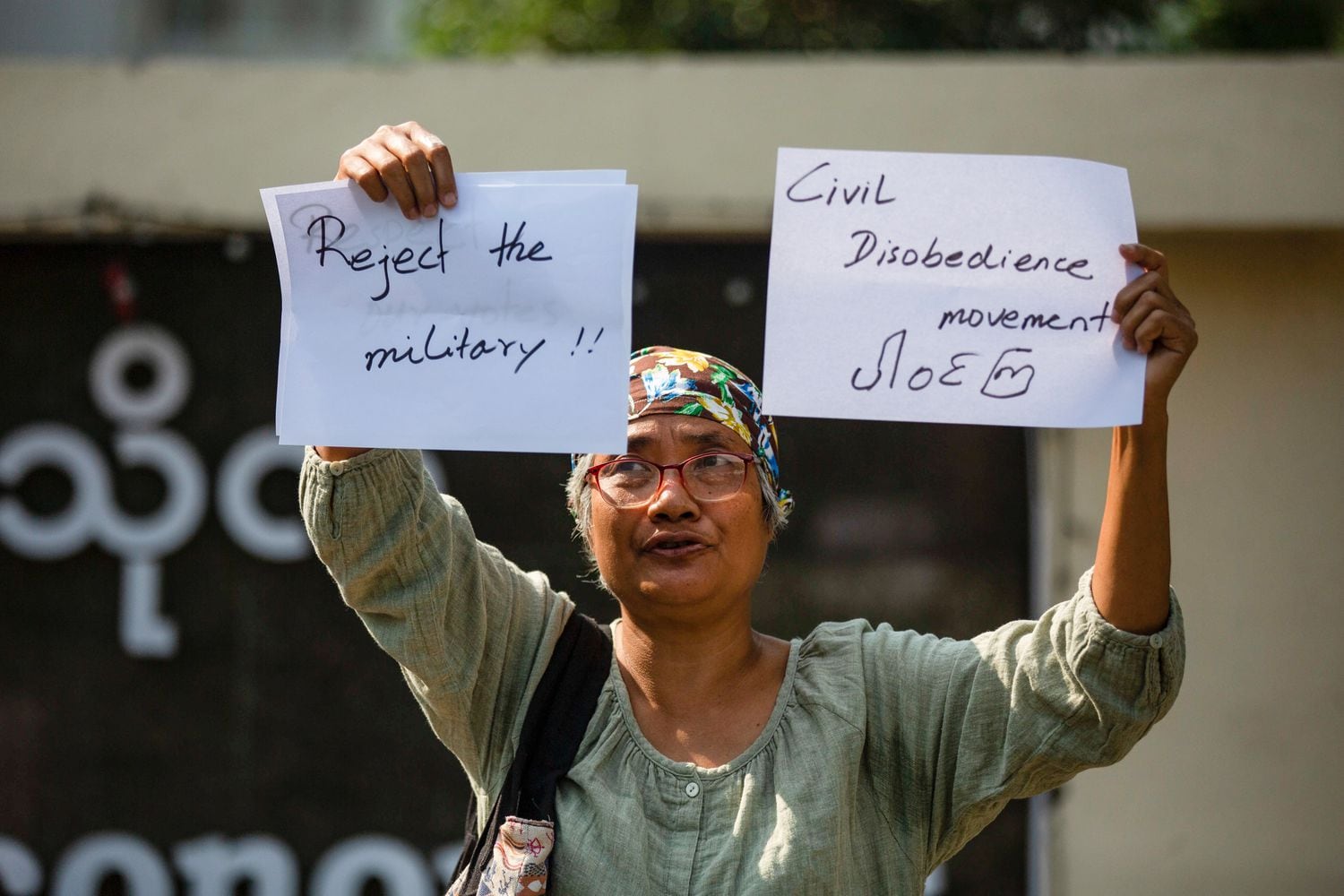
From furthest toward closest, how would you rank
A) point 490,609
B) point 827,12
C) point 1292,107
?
1. point 827,12
2. point 1292,107
3. point 490,609

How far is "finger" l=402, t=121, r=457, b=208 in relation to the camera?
1.85 meters

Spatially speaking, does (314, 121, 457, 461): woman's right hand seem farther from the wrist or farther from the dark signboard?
the dark signboard

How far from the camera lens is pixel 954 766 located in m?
1.86

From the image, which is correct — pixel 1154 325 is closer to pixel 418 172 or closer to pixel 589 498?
pixel 589 498

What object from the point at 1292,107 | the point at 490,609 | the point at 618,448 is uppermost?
the point at 1292,107

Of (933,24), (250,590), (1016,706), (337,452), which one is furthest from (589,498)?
(933,24)

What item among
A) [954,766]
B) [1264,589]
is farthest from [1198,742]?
[954,766]

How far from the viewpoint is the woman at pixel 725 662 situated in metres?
1.75

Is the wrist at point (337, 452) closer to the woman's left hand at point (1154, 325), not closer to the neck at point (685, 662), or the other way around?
the neck at point (685, 662)

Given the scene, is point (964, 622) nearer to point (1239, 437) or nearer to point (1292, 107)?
point (1239, 437)

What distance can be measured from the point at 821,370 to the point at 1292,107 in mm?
3225

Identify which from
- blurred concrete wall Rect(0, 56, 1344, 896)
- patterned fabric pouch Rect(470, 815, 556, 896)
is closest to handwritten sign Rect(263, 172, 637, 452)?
patterned fabric pouch Rect(470, 815, 556, 896)

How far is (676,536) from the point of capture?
191cm

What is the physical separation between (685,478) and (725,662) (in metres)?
0.28
